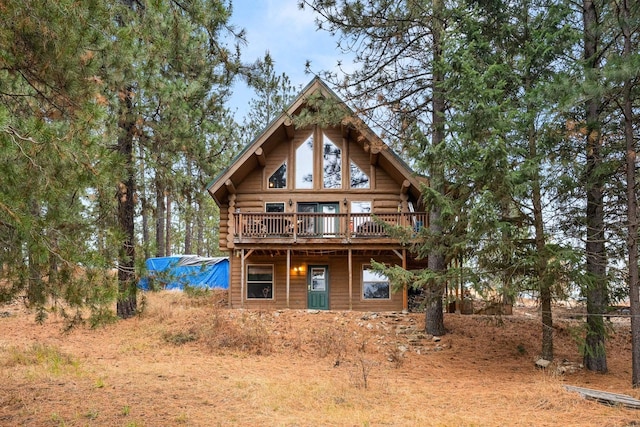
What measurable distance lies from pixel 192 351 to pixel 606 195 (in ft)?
33.7

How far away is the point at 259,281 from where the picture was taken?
17.9 m

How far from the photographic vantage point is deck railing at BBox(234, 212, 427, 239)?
16.2 meters

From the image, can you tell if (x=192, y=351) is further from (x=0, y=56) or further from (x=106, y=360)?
(x=0, y=56)

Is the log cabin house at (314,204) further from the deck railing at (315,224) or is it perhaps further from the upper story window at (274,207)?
the deck railing at (315,224)

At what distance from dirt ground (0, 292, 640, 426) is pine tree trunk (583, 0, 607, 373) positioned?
0.37m

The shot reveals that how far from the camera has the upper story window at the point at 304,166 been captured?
704 inches

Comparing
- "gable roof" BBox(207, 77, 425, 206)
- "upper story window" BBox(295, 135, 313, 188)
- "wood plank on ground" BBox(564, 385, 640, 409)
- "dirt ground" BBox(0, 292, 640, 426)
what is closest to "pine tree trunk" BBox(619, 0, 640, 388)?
"dirt ground" BBox(0, 292, 640, 426)

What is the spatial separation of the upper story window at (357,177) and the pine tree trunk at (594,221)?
8551 millimetres

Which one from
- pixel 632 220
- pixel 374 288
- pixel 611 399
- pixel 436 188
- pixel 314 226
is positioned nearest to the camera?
pixel 611 399

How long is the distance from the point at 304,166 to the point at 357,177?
6.72 ft

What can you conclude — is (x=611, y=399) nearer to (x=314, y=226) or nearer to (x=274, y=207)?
(x=314, y=226)

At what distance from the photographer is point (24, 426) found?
5.92 metres

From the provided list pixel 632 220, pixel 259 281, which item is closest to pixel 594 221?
pixel 632 220

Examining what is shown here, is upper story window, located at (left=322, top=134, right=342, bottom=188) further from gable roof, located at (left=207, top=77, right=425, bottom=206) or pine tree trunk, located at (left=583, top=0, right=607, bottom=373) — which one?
pine tree trunk, located at (left=583, top=0, right=607, bottom=373)
